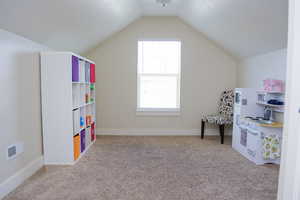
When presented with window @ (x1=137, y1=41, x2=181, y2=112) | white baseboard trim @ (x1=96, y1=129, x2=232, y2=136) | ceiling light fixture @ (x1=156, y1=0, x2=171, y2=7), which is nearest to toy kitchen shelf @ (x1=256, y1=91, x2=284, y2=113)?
white baseboard trim @ (x1=96, y1=129, x2=232, y2=136)

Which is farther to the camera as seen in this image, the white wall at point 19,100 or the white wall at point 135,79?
the white wall at point 135,79

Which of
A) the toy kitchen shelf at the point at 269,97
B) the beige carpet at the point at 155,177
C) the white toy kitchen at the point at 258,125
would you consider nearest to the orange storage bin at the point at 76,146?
the beige carpet at the point at 155,177

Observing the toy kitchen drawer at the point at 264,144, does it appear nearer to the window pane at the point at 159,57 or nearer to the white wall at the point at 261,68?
the white wall at the point at 261,68

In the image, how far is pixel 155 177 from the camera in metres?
2.24

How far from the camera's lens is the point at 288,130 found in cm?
109

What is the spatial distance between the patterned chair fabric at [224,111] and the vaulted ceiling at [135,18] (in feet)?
2.85

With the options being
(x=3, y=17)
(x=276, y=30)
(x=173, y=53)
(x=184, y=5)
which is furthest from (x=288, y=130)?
(x=173, y=53)

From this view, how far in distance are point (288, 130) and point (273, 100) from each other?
1.98m

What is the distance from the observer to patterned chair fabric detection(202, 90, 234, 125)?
142 inches

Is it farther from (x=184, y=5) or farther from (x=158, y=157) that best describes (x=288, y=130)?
(x=184, y=5)

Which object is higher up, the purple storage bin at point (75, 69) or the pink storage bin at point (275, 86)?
the purple storage bin at point (75, 69)

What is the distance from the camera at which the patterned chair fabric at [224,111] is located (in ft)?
11.8

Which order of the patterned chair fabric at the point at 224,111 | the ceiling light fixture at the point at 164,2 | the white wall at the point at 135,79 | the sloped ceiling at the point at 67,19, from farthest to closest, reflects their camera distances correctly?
the white wall at the point at 135,79
the patterned chair fabric at the point at 224,111
the ceiling light fixture at the point at 164,2
the sloped ceiling at the point at 67,19

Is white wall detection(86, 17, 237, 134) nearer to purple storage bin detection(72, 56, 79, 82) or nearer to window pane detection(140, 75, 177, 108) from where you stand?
window pane detection(140, 75, 177, 108)
